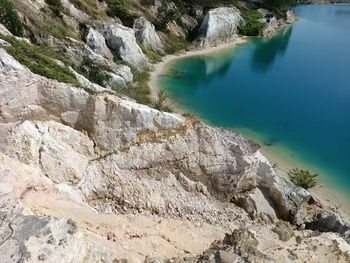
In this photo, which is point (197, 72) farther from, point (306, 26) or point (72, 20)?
point (306, 26)

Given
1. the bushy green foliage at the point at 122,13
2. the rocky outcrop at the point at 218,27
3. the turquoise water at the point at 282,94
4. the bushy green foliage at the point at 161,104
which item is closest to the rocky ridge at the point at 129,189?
the bushy green foliage at the point at 161,104

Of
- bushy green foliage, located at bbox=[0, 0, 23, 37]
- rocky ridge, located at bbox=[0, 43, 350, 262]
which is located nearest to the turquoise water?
rocky ridge, located at bbox=[0, 43, 350, 262]

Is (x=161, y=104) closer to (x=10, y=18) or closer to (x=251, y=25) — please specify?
(x=10, y=18)

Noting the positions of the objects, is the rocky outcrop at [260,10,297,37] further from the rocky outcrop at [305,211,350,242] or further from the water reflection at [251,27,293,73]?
the rocky outcrop at [305,211,350,242]

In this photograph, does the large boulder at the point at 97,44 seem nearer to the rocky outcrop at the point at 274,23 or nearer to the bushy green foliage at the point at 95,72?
the bushy green foliage at the point at 95,72

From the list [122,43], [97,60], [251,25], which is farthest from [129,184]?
[251,25]

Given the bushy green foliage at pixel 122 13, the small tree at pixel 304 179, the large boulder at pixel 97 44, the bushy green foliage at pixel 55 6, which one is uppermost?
the bushy green foliage at pixel 55 6
